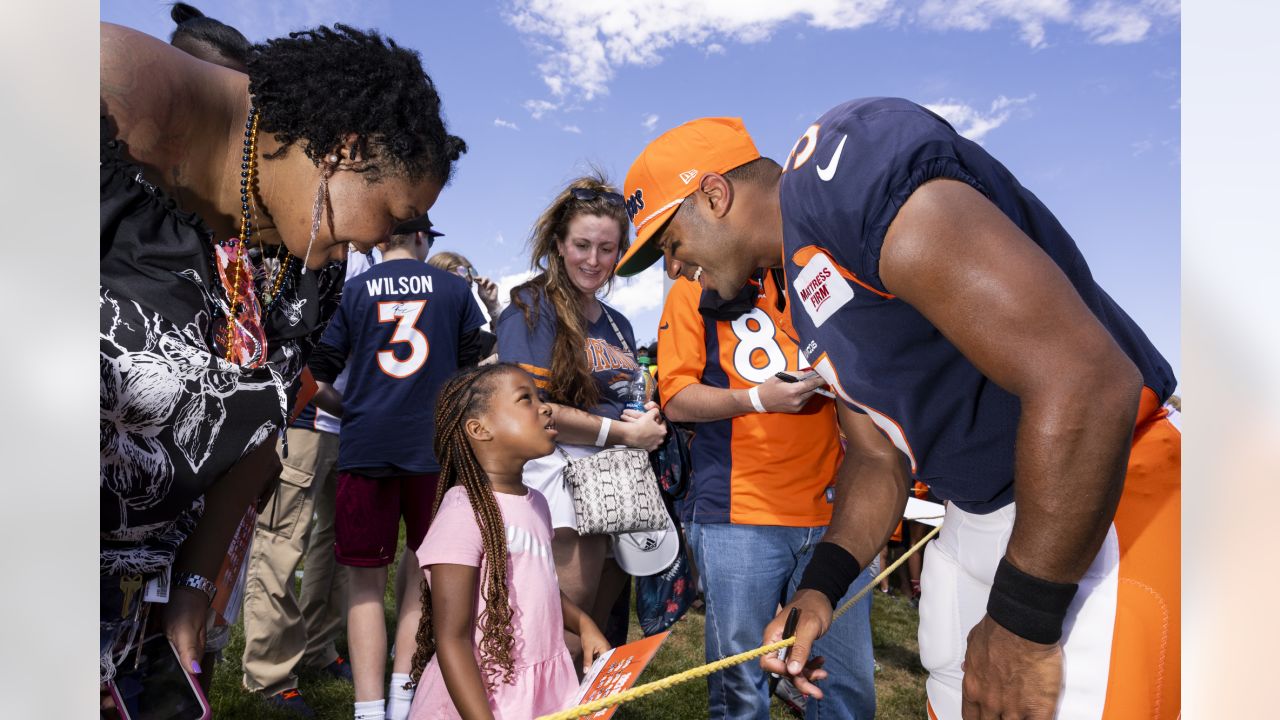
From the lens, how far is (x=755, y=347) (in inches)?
118

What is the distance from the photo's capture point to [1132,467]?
1.33 metres

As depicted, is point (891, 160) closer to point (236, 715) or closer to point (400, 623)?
point (400, 623)

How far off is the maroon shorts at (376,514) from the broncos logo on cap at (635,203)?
6.11ft

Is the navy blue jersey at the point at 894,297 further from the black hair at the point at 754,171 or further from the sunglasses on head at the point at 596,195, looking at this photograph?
the sunglasses on head at the point at 596,195

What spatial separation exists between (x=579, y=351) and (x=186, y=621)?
6.11 feet

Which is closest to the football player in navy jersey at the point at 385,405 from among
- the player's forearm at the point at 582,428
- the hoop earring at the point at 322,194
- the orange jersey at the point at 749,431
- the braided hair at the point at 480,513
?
the player's forearm at the point at 582,428

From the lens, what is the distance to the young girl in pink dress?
2.11 metres

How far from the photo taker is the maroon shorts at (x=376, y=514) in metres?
3.61

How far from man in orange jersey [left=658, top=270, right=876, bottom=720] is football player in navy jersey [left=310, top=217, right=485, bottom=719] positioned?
138 cm

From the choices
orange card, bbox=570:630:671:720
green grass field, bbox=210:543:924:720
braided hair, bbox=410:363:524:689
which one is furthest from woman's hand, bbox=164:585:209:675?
green grass field, bbox=210:543:924:720

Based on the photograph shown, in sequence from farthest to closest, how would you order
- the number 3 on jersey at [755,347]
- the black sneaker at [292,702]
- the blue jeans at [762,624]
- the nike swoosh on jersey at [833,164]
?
1. the black sneaker at [292,702]
2. the number 3 on jersey at [755,347]
3. the blue jeans at [762,624]
4. the nike swoosh on jersey at [833,164]
